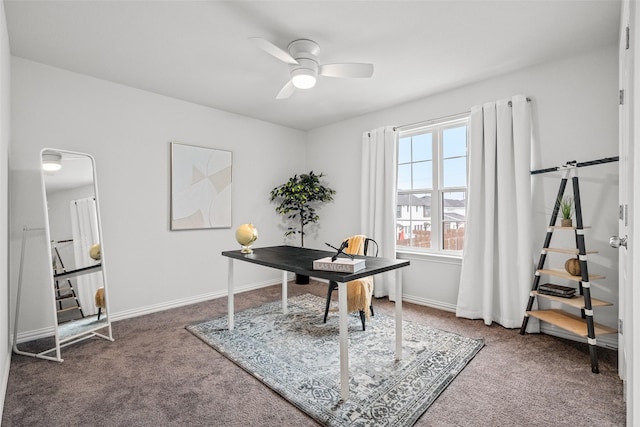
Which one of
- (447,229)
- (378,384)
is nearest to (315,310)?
(378,384)

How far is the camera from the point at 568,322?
8.49 ft

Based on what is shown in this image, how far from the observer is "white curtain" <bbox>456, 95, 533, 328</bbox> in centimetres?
300

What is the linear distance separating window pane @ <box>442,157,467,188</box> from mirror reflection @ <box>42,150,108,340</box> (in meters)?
3.75

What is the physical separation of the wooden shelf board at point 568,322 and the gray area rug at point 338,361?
22.5 inches

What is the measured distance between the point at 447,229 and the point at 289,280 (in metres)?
2.57

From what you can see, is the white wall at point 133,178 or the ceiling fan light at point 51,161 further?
the white wall at point 133,178

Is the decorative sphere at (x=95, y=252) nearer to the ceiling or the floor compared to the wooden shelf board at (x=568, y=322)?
nearer to the ceiling

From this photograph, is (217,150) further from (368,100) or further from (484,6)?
(484,6)

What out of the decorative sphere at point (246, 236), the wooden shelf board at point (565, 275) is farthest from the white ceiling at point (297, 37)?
the wooden shelf board at point (565, 275)

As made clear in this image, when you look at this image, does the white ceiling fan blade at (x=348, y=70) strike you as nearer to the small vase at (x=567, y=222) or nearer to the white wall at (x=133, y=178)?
the small vase at (x=567, y=222)

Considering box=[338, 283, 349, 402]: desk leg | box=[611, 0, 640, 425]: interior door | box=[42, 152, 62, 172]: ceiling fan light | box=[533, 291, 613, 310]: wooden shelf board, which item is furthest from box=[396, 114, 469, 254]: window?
box=[42, 152, 62, 172]: ceiling fan light

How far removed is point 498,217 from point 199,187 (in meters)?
3.45

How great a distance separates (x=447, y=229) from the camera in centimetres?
382

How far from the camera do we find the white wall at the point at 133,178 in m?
2.90
